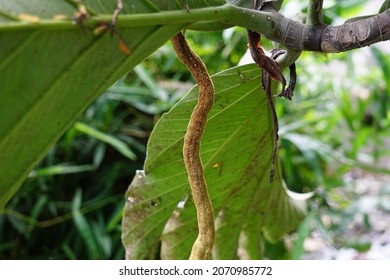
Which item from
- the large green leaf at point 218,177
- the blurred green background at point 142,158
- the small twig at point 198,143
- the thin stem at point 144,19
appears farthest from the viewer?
the blurred green background at point 142,158

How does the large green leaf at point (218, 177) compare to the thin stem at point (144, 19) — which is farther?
the large green leaf at point (218, 177)

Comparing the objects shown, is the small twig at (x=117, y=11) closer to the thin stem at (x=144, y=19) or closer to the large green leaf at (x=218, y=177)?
the thin stem at (x=144, y=19)

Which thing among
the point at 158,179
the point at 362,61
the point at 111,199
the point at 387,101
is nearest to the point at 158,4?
the point at 158,179

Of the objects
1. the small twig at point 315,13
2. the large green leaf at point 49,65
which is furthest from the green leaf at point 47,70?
the small twig at point 315,13

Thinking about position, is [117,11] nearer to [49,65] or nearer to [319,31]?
[49,65]

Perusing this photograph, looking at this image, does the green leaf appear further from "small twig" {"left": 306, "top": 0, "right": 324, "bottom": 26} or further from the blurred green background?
the blurred green background

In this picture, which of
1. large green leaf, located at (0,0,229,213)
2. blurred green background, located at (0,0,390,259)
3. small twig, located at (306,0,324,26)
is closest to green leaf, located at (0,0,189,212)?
large green leaf, located at (0,0,229,213)
